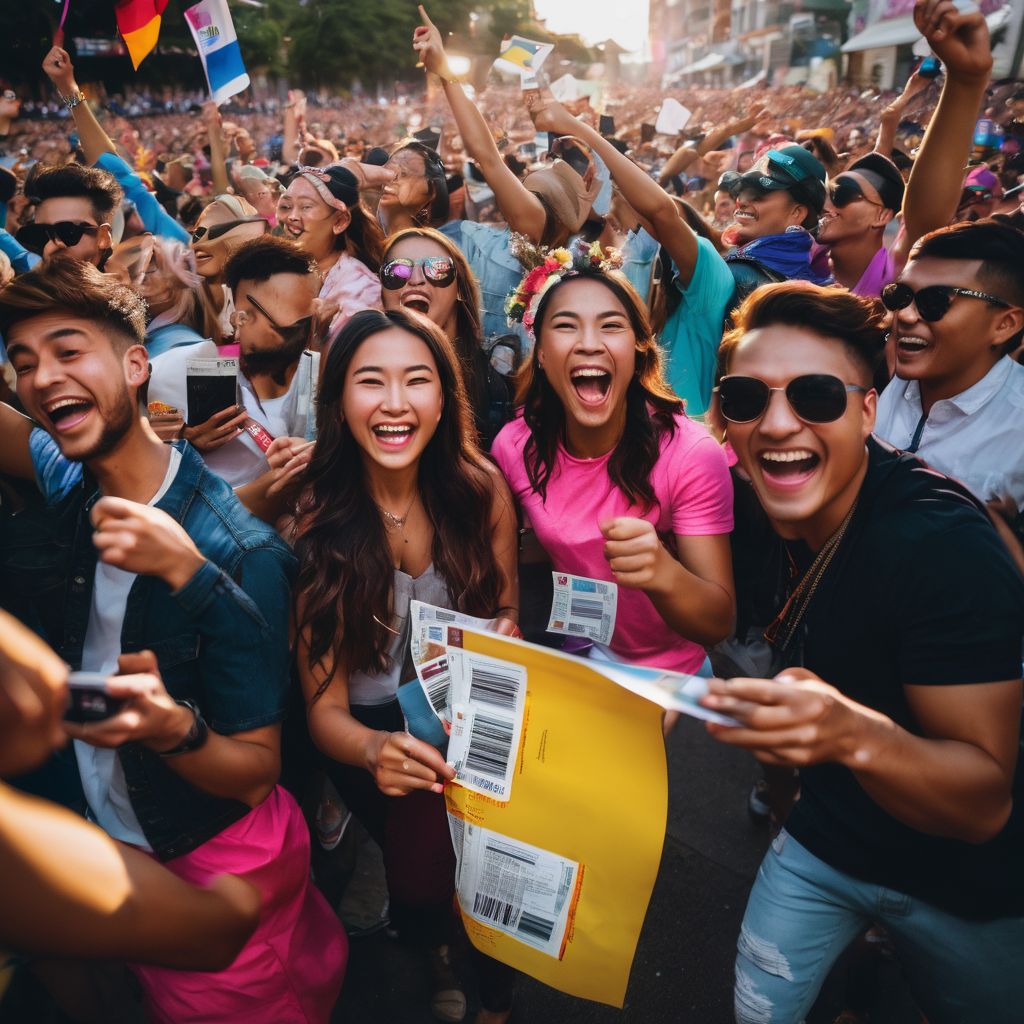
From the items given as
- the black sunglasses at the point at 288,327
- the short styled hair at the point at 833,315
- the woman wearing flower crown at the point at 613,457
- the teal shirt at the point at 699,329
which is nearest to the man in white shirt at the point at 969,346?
the short styled hair at the point at 833,315

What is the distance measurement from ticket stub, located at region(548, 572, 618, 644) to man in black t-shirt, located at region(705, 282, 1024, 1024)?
18.3 inches

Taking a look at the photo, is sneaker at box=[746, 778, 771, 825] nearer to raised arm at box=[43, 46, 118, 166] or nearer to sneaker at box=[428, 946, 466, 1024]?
sneaker at box=[428, 946, 466, 1024]

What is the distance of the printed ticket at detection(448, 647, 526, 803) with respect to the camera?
1.64m

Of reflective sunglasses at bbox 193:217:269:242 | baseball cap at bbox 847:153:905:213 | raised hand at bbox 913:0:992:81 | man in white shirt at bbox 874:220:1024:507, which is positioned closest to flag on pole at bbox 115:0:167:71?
reflective sunglasses at bbox 193:217:269:242

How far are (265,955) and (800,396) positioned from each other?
1.88 metres

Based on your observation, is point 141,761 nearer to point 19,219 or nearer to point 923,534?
point 923,534

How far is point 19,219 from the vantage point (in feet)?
20.0

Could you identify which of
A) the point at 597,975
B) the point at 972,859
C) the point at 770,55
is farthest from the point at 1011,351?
the point at 770,55

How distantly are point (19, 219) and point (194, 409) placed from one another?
17.0 feet

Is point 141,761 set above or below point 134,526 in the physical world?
below

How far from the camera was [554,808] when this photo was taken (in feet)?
5.42

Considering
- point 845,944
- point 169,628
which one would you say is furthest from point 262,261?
point 845,944

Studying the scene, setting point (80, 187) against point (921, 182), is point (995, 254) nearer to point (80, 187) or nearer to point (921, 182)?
point (921, 182)

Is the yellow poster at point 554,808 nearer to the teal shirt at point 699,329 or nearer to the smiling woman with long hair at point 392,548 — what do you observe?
the smiling woman with long hair at point 392,548
